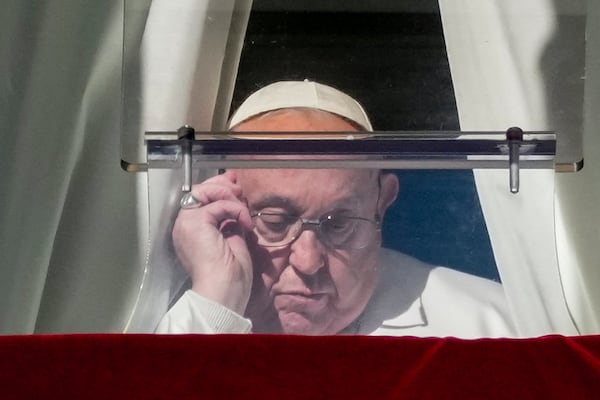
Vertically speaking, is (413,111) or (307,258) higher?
(413,111)

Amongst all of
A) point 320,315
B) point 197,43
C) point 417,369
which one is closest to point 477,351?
point 417,369

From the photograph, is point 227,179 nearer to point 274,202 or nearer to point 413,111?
point 274,202

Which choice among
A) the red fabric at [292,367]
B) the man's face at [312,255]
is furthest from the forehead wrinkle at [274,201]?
the red fabric at [292,367]

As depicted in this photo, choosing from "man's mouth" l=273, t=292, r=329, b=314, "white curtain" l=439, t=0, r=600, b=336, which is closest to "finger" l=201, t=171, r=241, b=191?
"man's mouth" l=273, t=292, r=329, b=314

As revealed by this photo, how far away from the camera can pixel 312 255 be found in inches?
33.7

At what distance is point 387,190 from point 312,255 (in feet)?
0.35

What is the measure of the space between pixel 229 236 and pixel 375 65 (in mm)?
229

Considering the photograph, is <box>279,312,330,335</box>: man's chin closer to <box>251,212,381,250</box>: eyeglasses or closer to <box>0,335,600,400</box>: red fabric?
<box>251,212,381,250</box>: eyeglasses

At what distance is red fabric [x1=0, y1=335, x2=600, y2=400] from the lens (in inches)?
25.2

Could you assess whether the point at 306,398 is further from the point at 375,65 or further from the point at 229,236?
the point at 375,65

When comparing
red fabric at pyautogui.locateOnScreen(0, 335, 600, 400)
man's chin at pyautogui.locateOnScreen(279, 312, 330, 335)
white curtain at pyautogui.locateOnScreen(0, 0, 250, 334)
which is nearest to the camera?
red fabric at pyautogui.locateOnScreen(0, 335, 600, 400)

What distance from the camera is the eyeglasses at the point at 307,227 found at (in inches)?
33.9

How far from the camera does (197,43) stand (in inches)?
36.0

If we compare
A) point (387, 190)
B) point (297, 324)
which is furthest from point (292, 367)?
point (387, 190)
